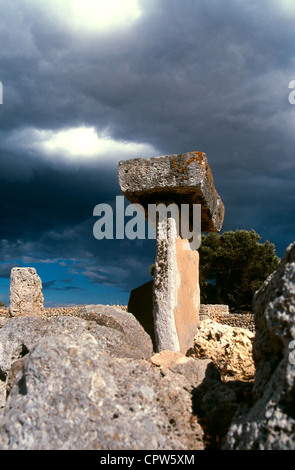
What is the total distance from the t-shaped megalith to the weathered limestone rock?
6.91m

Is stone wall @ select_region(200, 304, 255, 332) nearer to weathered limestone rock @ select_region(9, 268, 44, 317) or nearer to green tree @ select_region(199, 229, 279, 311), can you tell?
weathered limestone rock @ select_region(9, 268, 44, 317)

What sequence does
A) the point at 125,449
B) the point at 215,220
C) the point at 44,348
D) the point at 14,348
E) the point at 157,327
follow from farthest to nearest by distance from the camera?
the point at 215,220 → the point at 157,327 → the point at 14,348 → the point at 44,348 → the point at 125,449

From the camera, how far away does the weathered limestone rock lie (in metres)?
11.6

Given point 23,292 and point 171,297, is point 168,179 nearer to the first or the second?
point 171,297

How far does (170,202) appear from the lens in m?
5.86

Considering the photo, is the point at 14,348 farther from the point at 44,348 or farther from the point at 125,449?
the point at 125,449

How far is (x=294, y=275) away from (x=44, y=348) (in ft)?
6.19

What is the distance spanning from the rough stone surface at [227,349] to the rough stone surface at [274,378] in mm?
2258

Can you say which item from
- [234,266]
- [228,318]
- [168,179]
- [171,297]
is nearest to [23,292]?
[228,318]

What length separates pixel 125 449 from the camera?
94.2 inches

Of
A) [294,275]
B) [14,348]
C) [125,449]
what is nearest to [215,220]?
[14,348]

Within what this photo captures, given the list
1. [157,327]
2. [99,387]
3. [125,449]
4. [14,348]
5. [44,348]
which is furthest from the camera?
[157,327]

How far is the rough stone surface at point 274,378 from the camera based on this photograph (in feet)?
7.00

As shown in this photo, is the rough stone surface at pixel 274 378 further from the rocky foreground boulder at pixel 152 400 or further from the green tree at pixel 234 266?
the green tree at pixel 234 266
